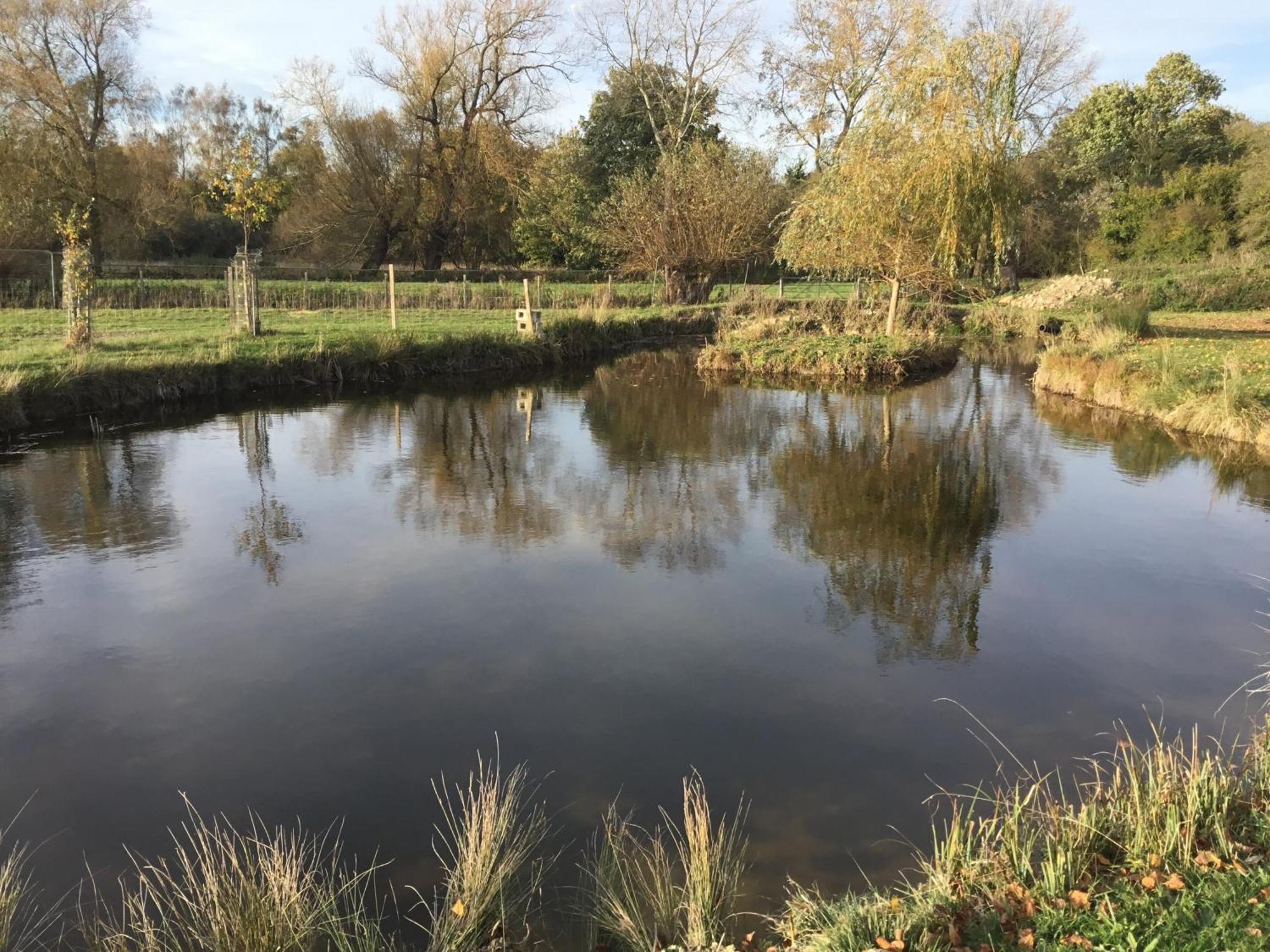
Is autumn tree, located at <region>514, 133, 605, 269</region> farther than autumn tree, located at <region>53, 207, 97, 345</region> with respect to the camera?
Yes

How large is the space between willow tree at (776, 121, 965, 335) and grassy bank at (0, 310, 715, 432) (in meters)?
6.40

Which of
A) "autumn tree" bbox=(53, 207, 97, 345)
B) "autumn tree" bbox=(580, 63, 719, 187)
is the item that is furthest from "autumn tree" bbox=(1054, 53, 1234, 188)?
"autumn tree" bbox=(53, 207, 97, 345)

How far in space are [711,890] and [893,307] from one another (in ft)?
66.1

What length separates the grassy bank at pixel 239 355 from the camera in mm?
12820

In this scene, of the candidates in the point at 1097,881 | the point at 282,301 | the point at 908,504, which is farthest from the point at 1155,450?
the point at 282,301

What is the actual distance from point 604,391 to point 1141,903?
15.2 meters

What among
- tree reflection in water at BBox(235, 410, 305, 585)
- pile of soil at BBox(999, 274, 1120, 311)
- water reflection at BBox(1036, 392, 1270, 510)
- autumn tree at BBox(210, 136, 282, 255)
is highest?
autumn tree at BBox(210, 136, 282, 255)

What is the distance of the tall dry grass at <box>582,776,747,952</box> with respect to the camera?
3609 mm

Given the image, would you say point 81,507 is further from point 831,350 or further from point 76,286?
point 831,350

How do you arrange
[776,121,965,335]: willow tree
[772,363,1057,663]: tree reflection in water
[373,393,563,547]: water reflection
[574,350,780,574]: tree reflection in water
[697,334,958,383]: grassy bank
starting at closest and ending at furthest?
[772,363,1057,663]: tree reflection in water, [574,350,780,574]: tree reflection in water, [373,393,563,547]: water reflection, [697,334,958,383]: grassy bank, [776,121,965,335]: willow tree

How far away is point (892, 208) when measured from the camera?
20.2m

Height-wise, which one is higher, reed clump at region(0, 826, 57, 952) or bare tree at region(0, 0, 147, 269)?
bare tree at region(0, 0, 147, 269)

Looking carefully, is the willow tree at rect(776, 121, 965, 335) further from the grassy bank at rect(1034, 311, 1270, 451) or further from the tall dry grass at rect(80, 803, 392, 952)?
the tall dry grass at rect(80, 803, 392, 952)

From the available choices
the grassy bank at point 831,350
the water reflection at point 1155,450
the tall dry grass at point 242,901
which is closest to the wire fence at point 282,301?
the grassy bank at point 831,350
